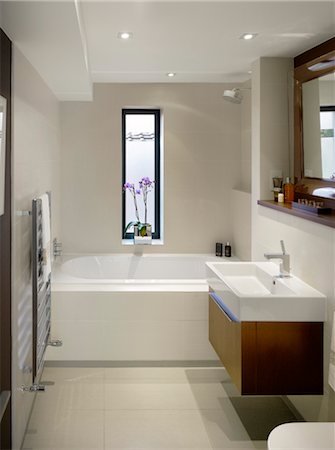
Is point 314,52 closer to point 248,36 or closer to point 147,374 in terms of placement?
point 248,36

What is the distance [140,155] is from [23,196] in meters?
2.60

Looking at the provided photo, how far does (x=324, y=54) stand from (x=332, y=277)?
1.48 m

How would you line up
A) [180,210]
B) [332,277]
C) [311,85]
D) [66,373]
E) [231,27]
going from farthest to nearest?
[180,210] < [66,373] < [311,85] < [231,27] < [332,277]

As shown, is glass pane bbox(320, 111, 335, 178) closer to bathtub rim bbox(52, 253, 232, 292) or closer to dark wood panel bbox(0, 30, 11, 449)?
bathtub rim bbox(52, 253, 232, 292)

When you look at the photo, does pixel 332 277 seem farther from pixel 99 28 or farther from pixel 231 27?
pixel 99 28

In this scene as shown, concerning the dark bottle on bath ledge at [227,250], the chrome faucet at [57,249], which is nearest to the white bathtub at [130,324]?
the chrome faucet at [57,249]

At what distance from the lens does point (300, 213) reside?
10.1 ft

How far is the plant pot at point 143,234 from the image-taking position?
5.22m

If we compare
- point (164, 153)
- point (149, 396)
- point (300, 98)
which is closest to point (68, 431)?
point (149, 396)

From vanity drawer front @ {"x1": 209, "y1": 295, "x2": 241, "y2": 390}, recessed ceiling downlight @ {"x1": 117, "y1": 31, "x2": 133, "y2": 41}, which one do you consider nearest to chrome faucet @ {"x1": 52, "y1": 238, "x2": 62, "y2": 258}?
vanity drawer front @ {"x1": 209, "y1": 295, "x2": 241, "y2": 390}

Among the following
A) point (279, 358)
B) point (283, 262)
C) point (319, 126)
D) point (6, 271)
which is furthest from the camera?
point (319, 126)

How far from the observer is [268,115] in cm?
396

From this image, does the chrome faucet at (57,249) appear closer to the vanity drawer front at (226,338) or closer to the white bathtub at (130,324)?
the white bathtub at (130,324)

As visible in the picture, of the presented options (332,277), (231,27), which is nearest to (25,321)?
(332,277)
